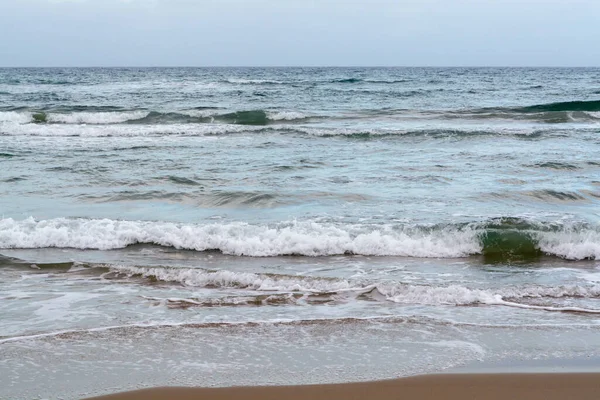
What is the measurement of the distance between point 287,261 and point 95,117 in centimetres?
1933

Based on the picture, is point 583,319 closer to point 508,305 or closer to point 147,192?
point 508,305

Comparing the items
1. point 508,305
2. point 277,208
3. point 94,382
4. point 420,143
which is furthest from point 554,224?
point 420,143

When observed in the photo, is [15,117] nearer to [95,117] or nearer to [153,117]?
[95,117]

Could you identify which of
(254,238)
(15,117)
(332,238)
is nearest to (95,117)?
(15,117)

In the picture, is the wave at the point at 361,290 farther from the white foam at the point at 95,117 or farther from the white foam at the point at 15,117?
the white foam at the point at 15,117

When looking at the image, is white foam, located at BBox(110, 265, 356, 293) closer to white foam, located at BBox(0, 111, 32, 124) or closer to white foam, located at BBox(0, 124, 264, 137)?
white foam, located at BBox(0, 124, 264, 137)

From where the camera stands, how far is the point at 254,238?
7914 millimetres

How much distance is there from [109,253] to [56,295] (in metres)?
1.69

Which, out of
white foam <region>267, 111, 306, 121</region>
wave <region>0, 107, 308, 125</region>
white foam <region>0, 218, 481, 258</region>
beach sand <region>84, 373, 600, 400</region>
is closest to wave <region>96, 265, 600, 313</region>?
white foam <region>0, 218, 481, 258</region>

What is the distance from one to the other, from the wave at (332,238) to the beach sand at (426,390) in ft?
11.8

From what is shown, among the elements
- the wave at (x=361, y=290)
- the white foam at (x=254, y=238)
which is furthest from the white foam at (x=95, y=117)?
the wave at (x=361, y=290)

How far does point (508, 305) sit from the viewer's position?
580 cm

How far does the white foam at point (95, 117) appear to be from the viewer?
24484 mm

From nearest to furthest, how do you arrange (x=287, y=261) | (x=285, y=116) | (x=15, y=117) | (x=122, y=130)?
(x=287, y=261) → (x=122, y=130) → (x=285, y=116) → (x=15, y=117)
